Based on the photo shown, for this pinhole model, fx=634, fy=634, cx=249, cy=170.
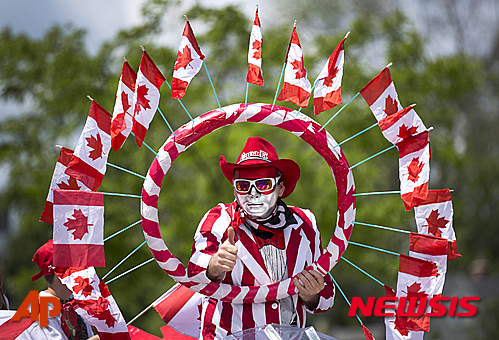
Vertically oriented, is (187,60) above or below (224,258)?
above

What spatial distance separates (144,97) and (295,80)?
80 centimetres

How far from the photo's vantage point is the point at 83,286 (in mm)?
3191

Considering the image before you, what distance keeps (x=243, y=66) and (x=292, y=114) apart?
6389mm

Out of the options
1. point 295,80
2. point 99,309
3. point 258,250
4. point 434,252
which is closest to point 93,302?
point 99,309

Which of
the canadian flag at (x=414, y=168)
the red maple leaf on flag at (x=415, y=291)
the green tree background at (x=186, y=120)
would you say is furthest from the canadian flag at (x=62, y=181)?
the green tree background at (x=186, y=120)

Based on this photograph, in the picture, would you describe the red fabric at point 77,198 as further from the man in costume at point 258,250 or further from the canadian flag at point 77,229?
the man in costume at point 258,250

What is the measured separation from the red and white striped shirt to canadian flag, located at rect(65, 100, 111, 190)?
2.07 ft

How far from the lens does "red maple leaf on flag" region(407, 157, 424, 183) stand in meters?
A: 3.34

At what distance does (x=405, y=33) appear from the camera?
1074 centimetres

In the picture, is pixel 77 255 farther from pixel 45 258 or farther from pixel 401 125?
pixel 401 125

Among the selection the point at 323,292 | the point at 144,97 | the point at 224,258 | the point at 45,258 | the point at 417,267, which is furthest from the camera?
the point at 45,258

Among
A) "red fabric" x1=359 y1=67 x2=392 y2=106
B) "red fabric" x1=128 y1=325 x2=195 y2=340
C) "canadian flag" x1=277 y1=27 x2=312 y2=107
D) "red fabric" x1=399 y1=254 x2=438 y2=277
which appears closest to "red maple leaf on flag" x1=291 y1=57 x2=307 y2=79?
"canadian flag" x1=277 y1=27 x2=312 y2=107

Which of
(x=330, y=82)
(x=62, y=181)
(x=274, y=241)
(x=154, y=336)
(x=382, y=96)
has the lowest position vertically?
(x=154, y=336)

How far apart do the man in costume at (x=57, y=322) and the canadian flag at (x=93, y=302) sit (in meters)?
0.30
